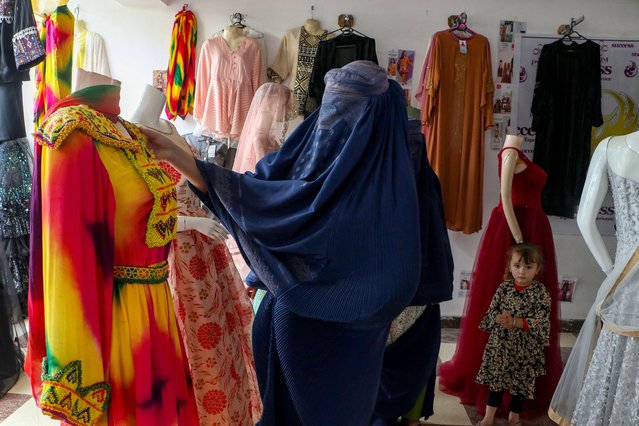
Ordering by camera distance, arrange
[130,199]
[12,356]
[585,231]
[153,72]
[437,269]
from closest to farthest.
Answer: [130,199] → [437,269] → [585,231] → [12,356] → [153,72]

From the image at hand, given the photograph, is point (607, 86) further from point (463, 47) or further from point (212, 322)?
point (212, 322)

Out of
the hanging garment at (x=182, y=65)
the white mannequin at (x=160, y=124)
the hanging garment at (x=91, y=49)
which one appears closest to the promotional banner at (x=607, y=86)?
the hanging garment at (x=182, y=65)

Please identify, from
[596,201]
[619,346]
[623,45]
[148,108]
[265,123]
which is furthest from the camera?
[623,45]

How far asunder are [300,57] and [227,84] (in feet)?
1.76

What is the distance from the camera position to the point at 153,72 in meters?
3.82

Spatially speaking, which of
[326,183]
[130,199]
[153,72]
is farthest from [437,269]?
[153,72]

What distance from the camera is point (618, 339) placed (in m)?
1.94

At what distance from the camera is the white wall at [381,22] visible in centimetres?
368

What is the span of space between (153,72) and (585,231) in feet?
10.0

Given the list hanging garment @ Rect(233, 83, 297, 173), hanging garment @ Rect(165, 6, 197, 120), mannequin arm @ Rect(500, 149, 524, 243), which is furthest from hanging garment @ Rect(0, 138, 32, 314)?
mannequin arm @ Rect(500, 149, 524, 243)

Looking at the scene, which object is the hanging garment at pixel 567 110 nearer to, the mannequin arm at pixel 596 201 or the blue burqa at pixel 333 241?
the mannequin arm at pixel 596 201

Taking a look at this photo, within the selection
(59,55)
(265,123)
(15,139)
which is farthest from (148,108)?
(15,139)

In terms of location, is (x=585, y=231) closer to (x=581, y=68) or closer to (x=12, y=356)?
(x=581, y=68)

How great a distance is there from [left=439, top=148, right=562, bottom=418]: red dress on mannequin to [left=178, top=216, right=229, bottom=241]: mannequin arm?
164cm
